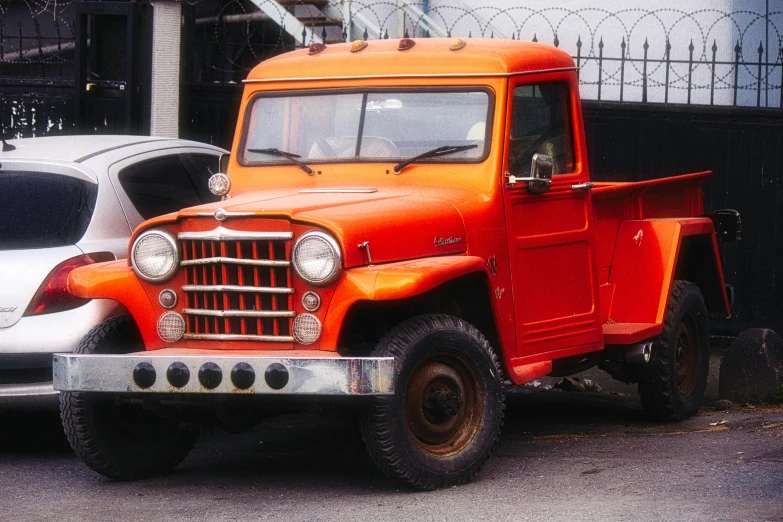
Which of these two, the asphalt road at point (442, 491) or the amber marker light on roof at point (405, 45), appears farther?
the amber marker light on roof at point (405, 45)

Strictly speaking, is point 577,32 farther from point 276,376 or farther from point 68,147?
point 276,376

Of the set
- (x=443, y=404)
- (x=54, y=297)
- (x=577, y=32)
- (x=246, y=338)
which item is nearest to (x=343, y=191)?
(x=246, y=338)

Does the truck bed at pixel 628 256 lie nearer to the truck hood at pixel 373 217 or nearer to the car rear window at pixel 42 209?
the truck hood at pixel 373 217

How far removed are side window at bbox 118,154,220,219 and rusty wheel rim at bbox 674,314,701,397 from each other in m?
3.12

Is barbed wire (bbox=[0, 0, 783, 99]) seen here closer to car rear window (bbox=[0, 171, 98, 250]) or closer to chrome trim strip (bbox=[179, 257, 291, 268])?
car rear window (bbox=[0, 171, 98, 250])

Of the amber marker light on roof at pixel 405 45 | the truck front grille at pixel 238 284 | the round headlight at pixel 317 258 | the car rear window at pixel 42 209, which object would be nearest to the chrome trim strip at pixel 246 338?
the truck front grille at pixel 238 284

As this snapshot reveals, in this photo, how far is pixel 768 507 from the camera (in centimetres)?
582

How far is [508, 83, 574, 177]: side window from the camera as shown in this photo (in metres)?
7.18

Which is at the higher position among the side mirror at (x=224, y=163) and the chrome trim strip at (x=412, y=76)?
the chrome trim strip at (x=412, y=76)

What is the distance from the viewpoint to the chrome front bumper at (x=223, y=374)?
18.8 feet

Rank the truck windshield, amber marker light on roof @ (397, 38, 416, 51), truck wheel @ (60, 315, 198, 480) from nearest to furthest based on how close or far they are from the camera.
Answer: truck wheel @ (60, 315, 198, 480)
the truck windshield
amber marker light on roof @ (397, 38, 416, 51)

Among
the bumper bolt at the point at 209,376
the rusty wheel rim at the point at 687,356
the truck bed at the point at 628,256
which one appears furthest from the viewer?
the rusty wheel rim at the point at 687,356

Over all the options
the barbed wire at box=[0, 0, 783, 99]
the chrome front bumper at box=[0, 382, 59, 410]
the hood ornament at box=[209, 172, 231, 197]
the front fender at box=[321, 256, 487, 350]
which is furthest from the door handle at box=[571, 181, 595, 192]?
the barbed wire at box=[0, 0, 783, 99]

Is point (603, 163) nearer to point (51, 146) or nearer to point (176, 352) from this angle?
point (51, 146)
